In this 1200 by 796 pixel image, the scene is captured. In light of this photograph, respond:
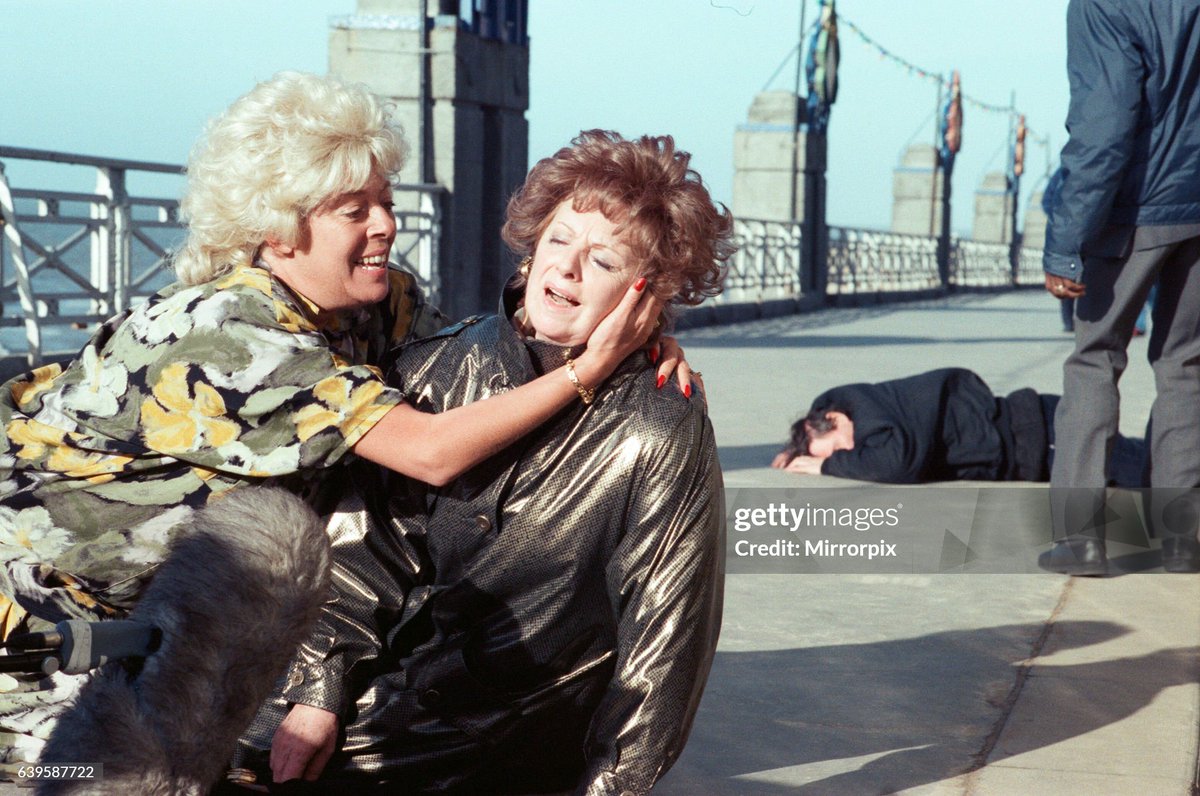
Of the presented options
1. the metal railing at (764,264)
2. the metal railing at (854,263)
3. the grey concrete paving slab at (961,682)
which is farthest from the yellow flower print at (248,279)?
the metal railing at (764,264)

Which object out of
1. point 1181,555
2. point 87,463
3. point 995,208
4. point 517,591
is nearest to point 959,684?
point 517,591

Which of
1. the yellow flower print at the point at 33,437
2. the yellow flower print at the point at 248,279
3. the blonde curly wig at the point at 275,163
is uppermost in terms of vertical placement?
the blonde curly wig at the point at 275,163

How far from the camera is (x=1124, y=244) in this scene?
4.65 metres

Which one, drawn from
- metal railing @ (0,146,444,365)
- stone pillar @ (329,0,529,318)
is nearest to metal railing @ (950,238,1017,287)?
stone pillar @ (329,0,529,318)

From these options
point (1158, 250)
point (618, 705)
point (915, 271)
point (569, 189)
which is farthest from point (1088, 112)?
point (915, 271)

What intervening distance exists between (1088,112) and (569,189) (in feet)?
8.30

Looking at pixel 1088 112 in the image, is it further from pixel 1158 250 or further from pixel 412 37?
pixel 412 37

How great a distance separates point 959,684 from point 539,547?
142cm

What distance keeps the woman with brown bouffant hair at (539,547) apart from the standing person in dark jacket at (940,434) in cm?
351

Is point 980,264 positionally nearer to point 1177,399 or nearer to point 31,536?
point 1177,399

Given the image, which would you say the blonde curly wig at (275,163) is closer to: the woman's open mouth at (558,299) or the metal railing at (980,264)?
the woman's open mouth at (558,299)

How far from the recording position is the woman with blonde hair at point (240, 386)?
7.87 ft

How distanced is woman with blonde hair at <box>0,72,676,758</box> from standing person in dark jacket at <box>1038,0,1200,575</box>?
2.50m

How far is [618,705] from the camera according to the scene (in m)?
2.42
